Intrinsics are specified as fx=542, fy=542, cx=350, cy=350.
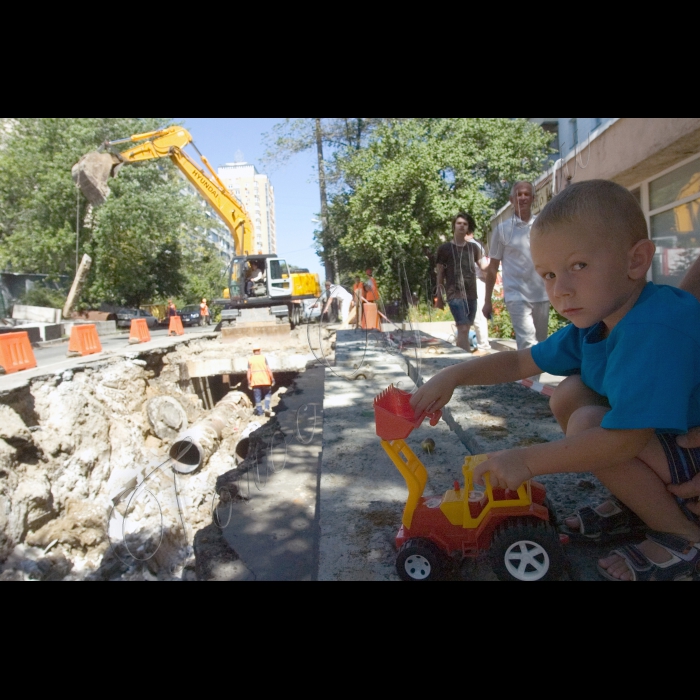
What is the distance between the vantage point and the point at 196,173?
14711mm

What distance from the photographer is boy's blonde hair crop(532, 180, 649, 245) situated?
3.94 ft

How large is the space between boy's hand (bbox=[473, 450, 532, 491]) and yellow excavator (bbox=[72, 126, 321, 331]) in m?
13.3

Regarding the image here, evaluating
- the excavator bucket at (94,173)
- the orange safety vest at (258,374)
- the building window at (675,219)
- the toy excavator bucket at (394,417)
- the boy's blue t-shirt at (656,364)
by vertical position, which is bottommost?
the orange safety vest at (258,374)

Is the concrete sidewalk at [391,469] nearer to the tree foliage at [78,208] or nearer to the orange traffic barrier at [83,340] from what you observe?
the orange traffic barrier at [83,340]

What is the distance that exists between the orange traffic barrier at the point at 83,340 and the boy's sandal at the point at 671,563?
10901mm

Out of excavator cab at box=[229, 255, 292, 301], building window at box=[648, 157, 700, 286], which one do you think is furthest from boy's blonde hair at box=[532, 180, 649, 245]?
excavator cab at box=[229, 255, 292, 301]

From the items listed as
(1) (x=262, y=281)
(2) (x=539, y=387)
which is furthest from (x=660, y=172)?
(1) (x=262, y=281)

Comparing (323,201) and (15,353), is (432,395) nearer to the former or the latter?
(323,201)

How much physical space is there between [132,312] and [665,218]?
23.3 metres

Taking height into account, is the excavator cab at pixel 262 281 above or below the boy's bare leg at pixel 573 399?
above

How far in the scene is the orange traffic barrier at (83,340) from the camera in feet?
34.5

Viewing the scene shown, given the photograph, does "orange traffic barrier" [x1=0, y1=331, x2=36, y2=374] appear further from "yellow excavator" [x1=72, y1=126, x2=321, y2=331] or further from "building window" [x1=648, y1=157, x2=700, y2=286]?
"building window" [x1=648, y1=157, x2=700, y2=286]

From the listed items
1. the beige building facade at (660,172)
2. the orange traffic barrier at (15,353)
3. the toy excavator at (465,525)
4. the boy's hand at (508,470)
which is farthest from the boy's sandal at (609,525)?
the orange traffic barrier at (15,353)
